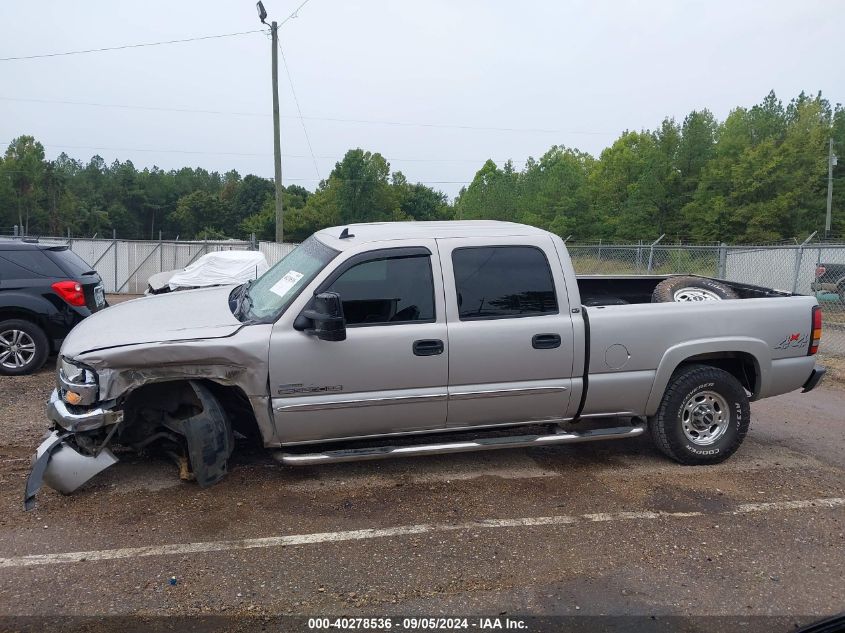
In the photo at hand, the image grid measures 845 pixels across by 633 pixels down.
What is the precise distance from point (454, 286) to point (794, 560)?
2.61 meters

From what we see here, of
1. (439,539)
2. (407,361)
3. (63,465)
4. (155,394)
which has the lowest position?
(439,539)

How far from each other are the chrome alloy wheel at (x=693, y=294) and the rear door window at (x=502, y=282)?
5.18ft

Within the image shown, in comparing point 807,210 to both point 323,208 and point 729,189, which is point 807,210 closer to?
point 729,189

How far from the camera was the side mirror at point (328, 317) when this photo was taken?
13.6ft

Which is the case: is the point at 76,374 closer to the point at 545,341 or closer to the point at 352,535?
the point at 352,535

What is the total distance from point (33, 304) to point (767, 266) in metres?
15.2

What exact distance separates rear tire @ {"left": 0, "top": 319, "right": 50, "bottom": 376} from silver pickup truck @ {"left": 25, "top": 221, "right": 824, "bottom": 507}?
3689 mm

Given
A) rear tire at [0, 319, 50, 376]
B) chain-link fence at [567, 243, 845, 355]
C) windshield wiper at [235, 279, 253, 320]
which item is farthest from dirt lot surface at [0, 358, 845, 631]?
chain-link fence at [567, 243, 845, 355]

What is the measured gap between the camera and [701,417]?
5.11 metres

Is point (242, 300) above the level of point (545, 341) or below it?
above

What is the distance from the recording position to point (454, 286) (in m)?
4.62

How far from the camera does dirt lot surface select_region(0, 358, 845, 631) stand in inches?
128

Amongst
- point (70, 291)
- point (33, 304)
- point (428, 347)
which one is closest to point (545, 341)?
point (428, 347)

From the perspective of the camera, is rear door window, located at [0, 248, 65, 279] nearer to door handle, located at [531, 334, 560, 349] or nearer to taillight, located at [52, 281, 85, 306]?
taillight, located at [52, 281, 85, 306]
